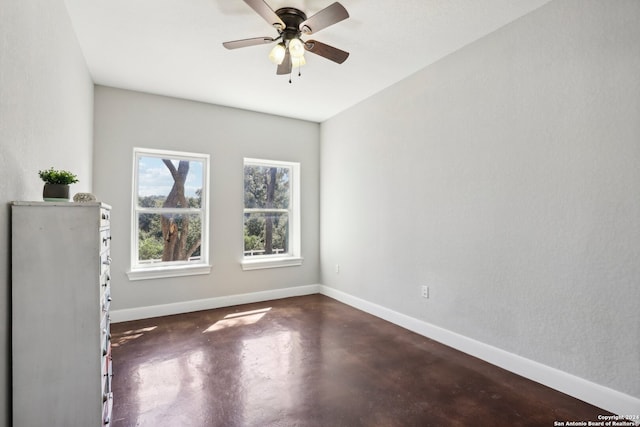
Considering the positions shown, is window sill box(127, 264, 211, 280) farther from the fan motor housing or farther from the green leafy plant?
the fan motor housing

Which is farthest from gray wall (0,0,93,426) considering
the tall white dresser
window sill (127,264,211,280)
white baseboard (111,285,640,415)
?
white baseboard (111,285,640,415)

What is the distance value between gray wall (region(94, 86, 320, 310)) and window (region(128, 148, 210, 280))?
107mm

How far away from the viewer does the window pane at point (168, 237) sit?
154 inches

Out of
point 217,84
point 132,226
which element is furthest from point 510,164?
point 132,226

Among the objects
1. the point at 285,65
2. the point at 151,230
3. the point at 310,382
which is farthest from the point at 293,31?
the point at 151,230

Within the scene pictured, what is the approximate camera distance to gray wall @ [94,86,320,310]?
3676 millimetres

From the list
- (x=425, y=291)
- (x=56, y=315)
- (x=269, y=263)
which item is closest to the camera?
(x=56, y=315)

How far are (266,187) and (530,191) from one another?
10.9 ft

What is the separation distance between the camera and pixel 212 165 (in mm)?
4203

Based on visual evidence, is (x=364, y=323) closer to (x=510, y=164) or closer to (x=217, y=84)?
(x=510, y=164)

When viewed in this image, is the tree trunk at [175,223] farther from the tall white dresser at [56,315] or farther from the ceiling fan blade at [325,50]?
the tall white dresser at [56,315]

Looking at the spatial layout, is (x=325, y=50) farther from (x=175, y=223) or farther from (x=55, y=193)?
(x=175, y=223)

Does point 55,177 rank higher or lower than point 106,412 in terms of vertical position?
higher

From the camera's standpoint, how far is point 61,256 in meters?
1.38
